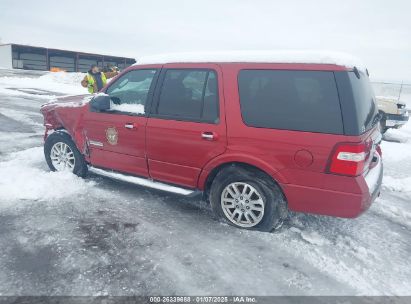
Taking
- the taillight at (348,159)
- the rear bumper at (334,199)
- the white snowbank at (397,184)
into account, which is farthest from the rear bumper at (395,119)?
the taillight at (348,159)

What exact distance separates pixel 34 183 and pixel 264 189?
335cm

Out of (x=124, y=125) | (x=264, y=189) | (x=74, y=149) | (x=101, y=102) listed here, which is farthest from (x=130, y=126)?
(x=264, y=189)

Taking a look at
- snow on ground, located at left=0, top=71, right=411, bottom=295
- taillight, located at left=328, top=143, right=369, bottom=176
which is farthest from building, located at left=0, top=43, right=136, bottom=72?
taillight, located at left=328, top=143, right=369, bottom=176

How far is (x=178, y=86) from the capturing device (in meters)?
4.03

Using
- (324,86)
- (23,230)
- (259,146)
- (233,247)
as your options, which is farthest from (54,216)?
(324,86)

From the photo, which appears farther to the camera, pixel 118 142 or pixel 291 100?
pixel 118 142

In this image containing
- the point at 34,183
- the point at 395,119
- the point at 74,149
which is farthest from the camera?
the point at 395,119

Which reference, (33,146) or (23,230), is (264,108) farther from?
(33,146)

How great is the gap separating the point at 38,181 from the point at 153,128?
2.09m

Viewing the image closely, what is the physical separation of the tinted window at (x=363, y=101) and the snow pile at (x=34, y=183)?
3763mm

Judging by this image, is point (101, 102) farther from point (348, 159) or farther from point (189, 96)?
point (348, 159)

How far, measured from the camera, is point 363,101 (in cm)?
330

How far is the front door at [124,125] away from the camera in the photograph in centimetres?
427

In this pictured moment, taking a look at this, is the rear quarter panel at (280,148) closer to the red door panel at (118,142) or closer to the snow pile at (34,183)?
the red door panel at (118,142)
